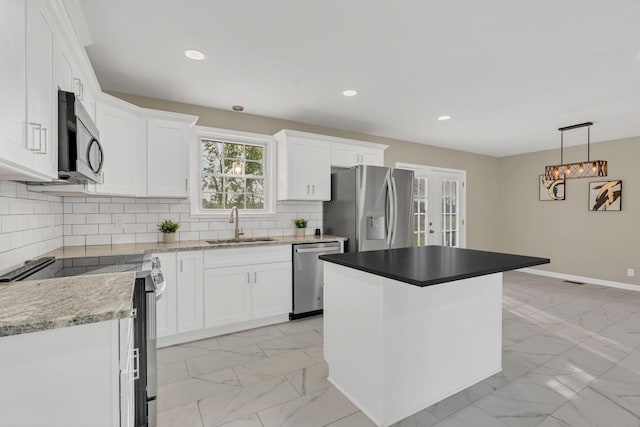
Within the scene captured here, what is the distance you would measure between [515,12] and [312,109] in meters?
2.25

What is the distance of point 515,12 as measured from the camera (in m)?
Answer: 1.99

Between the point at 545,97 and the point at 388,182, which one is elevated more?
the point at 545,97

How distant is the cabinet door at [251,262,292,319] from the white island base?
1272 mm

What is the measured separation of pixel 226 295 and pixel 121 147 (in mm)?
1735

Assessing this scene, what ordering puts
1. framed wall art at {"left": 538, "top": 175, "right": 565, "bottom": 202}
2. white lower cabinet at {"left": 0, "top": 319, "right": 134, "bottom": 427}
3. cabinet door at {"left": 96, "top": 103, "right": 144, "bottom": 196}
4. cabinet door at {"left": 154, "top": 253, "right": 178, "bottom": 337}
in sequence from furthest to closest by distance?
framed wall art at {"left": 538, "top": 175, "right": 565, "bottom": 202}
cabinet door at {"left": 154, "top": 253, "right": 178, "bottom": 337}
cabinet door at {"left": 96, "top": 103, "right": 144, "bottom": 196}
white lower cabinet at {"left": 0, "top": 319, "right": 134, "bottom": 427}

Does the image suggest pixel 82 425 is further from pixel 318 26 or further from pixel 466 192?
pixel 466 192

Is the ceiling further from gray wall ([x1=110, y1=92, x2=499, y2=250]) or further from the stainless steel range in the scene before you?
the stainless steel range

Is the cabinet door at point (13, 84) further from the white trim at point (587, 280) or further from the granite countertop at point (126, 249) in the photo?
the white trim at point (587, 280)

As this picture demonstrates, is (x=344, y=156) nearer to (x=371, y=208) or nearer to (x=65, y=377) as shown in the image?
(x=371, y=208)

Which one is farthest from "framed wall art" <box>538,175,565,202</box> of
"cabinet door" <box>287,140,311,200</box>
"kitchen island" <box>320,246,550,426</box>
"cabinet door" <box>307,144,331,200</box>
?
"kitchen island" <box>320,246,550,426</box>

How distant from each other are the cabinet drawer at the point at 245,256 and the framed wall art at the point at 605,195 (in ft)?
18.3

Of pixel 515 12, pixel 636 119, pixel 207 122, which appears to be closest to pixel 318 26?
pixel 515 12

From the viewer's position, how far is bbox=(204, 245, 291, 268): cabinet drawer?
3.15 m

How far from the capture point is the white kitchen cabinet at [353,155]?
4258 millimetres
